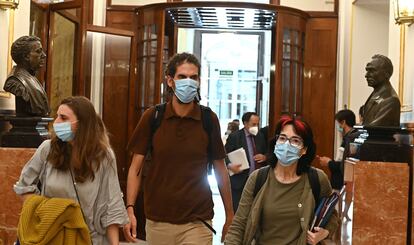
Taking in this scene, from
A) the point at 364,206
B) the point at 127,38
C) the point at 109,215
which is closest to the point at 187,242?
the point at 109,215

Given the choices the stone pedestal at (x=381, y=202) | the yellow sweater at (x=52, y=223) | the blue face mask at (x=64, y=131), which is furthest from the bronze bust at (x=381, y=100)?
the yellow sweater at (x=52, y=223)

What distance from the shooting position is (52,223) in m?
3.08

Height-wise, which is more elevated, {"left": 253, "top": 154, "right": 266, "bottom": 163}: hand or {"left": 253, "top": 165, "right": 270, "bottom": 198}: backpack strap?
{"left": 253, "top": 165, "right": 270, "bottom": 198}: backpack strap

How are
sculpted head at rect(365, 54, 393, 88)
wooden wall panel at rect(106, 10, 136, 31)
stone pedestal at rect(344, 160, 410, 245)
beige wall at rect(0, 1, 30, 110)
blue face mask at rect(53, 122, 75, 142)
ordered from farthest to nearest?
wooden wall panel at rect(106, 10, 136, 31) → beige wall at rect(0, 1, 30, 110) → sculpted head at rect(365, 54, 393, 88) → stone pedestal at rect(344, 160, 410, 245) → blue face mask at rect(53, 122, 75, 142)

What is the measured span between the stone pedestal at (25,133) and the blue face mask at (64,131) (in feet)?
8.79

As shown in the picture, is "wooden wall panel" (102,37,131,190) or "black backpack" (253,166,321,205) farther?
"wooden wall panel" (102,37,131,190)

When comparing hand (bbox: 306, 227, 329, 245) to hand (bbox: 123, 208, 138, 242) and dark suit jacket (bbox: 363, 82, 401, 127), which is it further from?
dark suit jacket (bbox: 363, 82, 401, 127)

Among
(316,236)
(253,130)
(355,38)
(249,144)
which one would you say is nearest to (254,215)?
(316,236)

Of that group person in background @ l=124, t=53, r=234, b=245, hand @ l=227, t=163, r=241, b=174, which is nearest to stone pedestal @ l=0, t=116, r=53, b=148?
person in background @ l=124, t=53, r=234, b=245

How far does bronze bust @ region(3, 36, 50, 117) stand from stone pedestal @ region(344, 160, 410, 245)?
9.67 ft

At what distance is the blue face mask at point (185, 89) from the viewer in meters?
3.90

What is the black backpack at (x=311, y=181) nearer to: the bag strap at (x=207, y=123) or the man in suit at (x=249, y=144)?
the bag strap at (x=207, y=123)

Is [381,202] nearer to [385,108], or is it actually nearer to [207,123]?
[385,108]

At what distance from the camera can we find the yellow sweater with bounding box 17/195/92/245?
3.08 metres
